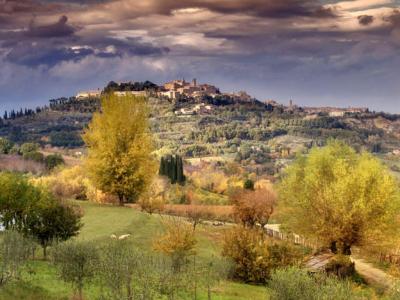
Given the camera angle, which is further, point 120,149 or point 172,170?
point 172,170

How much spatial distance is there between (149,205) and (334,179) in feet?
67.6

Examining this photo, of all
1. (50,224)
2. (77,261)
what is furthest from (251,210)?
(77,261)

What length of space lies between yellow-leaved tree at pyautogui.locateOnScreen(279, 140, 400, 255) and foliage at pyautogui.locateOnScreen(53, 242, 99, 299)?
2382 centimetres

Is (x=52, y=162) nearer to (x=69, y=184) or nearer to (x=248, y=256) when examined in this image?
(x=69, y=184)

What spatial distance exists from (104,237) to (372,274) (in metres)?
24.0

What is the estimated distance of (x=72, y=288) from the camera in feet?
90.2

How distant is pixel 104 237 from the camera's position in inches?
1582

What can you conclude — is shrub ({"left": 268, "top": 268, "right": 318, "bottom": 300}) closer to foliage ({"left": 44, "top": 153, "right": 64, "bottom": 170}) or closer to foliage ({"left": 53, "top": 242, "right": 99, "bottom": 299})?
foliage ({"left": 53, "top": 242, "right": 99, "bottom": 299})

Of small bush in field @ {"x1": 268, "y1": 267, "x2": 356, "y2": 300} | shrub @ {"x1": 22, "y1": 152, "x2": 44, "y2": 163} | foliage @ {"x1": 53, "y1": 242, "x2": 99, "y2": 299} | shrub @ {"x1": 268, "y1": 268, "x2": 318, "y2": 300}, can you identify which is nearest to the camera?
small bush in field @ {"x1": 268, "y1": 267, "x2": 356, "y2": 300}

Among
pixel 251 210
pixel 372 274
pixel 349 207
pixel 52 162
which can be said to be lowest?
pixel 372 274

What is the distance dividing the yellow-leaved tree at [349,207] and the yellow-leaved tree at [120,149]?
16.6 m

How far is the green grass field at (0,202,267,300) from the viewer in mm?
26516

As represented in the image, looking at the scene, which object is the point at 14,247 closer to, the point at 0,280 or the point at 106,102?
the point at 0,280

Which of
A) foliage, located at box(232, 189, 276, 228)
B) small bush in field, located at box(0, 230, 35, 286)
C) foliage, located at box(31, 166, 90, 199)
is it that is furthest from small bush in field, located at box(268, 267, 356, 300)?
foliage, located at box(31, 166, 90, 199)
